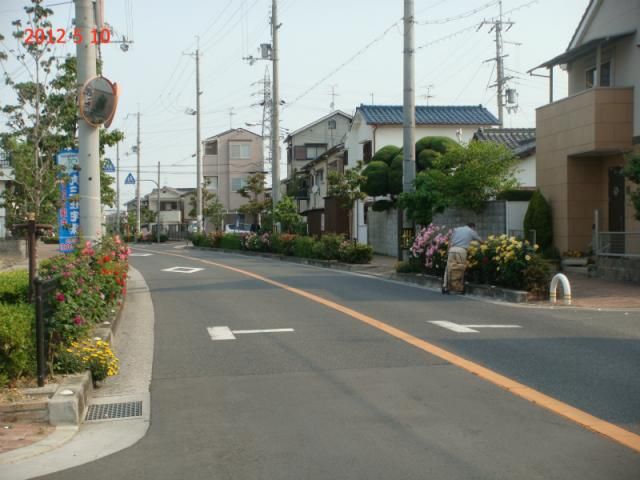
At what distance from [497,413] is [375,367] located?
2252 mm

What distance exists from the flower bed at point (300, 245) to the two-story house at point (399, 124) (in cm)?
574

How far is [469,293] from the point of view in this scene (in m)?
17.1

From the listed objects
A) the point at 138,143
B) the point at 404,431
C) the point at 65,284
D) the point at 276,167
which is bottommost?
the point at 404,431

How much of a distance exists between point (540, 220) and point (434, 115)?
22606 mm

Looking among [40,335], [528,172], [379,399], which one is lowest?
[379,399]

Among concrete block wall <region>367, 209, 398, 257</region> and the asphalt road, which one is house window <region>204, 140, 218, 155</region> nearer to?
concrete block wall <region>367, 209, 398, 257</region>

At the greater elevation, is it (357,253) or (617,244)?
(617,244)

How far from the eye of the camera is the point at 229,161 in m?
78.3

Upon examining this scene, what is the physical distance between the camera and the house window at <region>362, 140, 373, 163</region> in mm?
42650

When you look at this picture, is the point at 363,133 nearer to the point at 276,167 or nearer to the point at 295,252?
the point at 276,167

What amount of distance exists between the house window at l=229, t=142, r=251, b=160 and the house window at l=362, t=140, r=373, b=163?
35.5 meters

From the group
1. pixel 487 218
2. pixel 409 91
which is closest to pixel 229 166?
pixel 409 91

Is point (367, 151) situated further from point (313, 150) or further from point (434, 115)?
point (313, 150)

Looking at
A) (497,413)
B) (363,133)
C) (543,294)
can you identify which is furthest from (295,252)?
(497,413)
